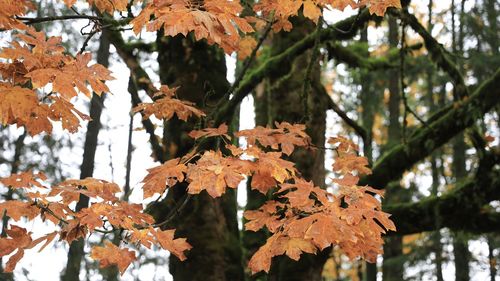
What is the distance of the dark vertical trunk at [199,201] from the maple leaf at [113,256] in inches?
53.9

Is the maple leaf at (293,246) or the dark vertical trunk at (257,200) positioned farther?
the dark vertical trunk at (257,200)

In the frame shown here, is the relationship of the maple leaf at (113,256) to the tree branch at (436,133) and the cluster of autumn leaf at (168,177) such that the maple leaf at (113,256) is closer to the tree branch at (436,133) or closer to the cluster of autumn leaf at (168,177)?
the cluster of autumn leaf at (168,177)

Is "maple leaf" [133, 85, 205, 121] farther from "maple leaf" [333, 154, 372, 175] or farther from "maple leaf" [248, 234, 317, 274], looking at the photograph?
"maple leaf" [248, 234, 317, 274]

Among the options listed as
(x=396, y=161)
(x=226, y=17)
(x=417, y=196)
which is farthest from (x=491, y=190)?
(x=417, y=196)

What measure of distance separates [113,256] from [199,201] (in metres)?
1.74

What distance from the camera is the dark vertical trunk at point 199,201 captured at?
3.97m

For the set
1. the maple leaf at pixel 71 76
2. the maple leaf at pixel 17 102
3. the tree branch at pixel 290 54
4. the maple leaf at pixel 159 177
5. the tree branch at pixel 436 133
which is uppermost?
the tree branch at pixel 290 54

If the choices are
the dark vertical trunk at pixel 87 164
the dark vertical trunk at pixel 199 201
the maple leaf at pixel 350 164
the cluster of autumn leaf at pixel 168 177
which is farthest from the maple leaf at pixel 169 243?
the dark vertical trunk at pixel 87 164

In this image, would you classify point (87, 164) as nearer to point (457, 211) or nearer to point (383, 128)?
point (457, 211)

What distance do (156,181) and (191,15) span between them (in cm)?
79

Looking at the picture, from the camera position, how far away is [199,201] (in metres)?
4.09

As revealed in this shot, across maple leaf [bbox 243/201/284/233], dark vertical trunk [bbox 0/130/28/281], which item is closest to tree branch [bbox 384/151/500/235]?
maple leaf [bbox 243/201/284/233]

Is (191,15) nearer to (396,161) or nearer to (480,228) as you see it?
(396,161)

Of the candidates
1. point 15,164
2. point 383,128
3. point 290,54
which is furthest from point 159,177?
point 383,128
